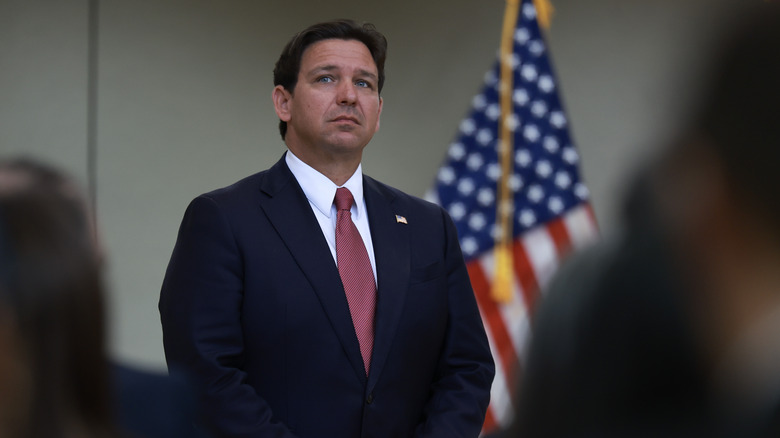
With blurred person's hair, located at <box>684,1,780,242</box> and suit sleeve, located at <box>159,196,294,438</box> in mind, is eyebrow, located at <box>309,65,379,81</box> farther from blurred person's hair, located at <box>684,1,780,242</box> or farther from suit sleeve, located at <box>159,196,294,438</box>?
blurred person's hair, located at <box>684,1,780,242</box>

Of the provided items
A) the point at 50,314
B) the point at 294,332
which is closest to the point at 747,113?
the point at 50,314

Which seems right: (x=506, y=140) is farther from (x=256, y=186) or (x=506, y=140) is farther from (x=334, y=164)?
(x=256, y=186)

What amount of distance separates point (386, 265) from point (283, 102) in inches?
22.6

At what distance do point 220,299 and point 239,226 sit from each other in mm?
198

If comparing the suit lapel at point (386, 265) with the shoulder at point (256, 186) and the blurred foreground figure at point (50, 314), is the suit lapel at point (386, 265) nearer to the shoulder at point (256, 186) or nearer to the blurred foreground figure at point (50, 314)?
the shoulder at point (256, 186)

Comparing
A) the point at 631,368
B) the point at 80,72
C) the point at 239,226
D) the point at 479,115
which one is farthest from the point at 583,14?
the point at 631,368

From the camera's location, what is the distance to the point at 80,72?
401 centimetres

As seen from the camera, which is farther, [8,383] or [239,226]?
[239,226]

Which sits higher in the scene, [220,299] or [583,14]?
[583,14]

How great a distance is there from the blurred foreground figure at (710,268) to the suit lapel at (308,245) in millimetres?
1596

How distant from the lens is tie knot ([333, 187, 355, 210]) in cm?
233

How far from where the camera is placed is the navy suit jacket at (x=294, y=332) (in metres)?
2.10

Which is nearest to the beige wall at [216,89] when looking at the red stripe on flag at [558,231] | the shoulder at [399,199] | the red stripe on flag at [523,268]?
the red stripe on flag at [558,231]

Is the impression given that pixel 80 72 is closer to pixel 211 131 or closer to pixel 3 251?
pixel 211 131
